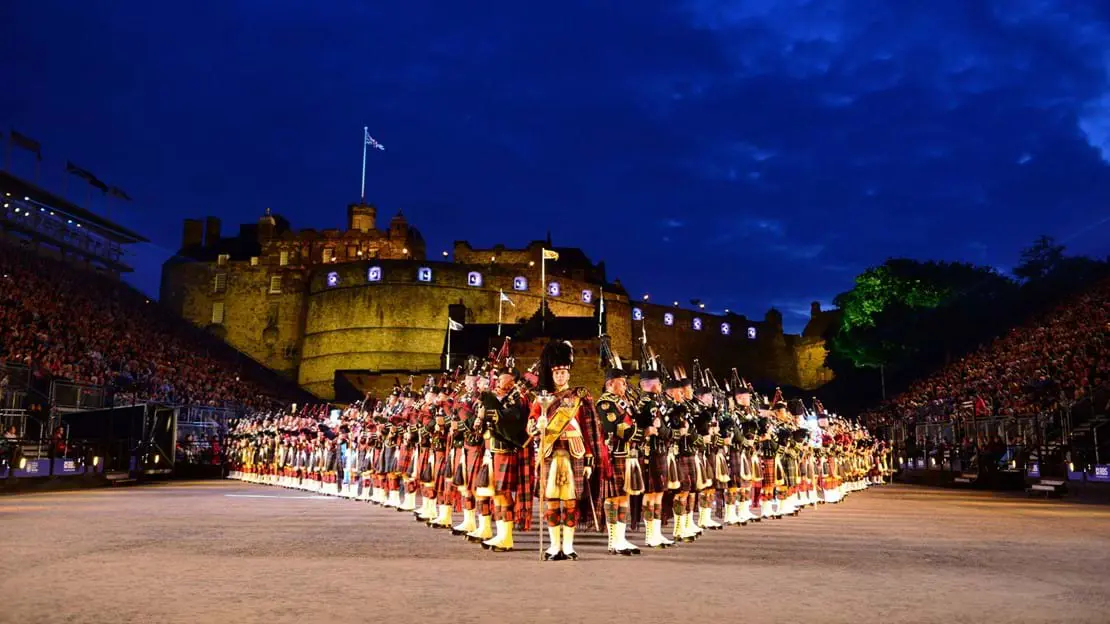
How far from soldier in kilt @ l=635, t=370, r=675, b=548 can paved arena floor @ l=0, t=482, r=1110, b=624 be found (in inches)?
17.1

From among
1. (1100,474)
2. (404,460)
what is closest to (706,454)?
(404,460)

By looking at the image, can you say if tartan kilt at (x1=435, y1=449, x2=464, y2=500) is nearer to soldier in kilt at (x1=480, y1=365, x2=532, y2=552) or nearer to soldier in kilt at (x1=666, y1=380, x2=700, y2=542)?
soldier in kilt at (x1=480, y1=365, x2=532, y2=552)

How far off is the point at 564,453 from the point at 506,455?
95cm

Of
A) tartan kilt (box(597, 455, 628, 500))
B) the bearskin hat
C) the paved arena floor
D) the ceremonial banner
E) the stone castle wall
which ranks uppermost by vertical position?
the stone castle wall

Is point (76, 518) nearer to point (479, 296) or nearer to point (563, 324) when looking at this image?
point (563, 324)

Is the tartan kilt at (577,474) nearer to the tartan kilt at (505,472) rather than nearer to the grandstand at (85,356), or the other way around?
the tartan kilt at (505,472)

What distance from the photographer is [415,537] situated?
38.1 ft

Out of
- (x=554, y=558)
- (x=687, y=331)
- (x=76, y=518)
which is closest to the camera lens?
(x=554, y=558)

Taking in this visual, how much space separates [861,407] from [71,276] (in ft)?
161

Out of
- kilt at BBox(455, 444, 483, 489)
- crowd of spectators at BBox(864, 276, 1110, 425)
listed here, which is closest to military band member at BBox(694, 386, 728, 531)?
kilt at BBox(455, 444, 483, 489)

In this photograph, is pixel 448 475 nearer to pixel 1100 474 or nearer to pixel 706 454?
pixel 706 454

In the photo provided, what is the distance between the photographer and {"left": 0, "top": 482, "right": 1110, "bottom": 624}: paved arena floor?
19.7ft

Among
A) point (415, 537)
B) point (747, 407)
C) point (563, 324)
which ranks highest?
point (563, 324)

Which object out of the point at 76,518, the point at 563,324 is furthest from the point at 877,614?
the point at 563,324
